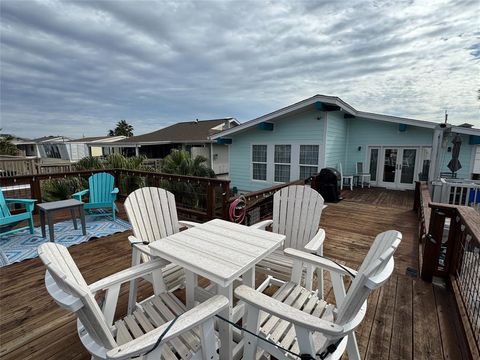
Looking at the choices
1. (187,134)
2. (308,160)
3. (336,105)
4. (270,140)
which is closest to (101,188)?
(270,140)

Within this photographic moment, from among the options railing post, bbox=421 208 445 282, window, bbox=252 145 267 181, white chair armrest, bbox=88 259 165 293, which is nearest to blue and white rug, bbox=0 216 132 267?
white chair armrest, bbox=88 259 165 293

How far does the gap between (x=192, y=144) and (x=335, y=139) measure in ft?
30.0

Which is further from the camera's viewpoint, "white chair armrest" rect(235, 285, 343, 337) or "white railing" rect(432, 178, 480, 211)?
"white railing" rect(432, 178, 480, 211)

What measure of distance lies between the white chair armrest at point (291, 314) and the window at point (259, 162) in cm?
803

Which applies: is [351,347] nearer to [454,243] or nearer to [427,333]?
[427,333]

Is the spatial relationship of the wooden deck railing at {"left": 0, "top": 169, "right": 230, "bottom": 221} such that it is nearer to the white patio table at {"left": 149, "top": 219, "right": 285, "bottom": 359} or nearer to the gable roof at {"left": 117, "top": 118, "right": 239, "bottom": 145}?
the white patio table at {"left": 149, "top": 219, "right": 285, "bottom": 359}

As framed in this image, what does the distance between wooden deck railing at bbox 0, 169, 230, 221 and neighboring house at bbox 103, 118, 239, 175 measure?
22.2ft

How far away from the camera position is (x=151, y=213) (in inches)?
92.9

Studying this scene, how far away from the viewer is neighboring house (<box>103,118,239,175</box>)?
14.1 metres

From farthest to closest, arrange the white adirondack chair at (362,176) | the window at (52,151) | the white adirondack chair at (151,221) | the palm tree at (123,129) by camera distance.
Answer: the palm tree at (123,129), the window at (52,151), the white adirondack chair at (362,176), the white adirondack chair at (151,221)

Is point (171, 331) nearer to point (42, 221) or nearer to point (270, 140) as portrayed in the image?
point (42, 221)

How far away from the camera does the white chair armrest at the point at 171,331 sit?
2.90ft

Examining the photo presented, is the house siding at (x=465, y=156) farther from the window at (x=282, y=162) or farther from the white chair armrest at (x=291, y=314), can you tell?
the white chair armrest at (x=291, y=314)

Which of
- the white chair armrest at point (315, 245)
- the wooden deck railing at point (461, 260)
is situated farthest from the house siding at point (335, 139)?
the white chair armrest at point (315, 245)
